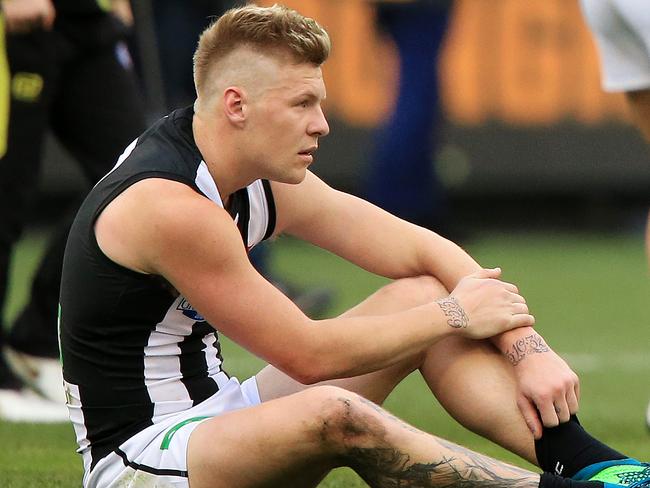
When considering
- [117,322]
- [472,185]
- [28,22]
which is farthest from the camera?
[472,185]

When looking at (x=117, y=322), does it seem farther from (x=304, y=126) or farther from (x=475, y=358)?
(x=475, y=358)

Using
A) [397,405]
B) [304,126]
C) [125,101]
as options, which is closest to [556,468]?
[304,126]

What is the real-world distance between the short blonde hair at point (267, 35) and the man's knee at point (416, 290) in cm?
70

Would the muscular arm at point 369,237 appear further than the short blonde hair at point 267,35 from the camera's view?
Yes

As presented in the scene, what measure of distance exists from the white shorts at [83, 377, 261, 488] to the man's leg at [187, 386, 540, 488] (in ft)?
0.12

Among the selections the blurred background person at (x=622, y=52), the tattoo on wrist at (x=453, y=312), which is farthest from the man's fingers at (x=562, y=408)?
the blurred background person at (x=622, y=52)

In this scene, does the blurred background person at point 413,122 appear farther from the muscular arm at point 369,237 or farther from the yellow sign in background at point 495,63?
the muscular arm at point 369,237


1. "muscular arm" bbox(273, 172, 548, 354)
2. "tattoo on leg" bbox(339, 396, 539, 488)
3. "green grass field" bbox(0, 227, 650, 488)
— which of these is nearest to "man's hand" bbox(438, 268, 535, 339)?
"muscular arm" bbox(273, 172, 548, 354)

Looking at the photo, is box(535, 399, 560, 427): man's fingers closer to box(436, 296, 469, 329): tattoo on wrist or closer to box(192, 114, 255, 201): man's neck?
box(436, 296, 469, 329): tattoo on wrist

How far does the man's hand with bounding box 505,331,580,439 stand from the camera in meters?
3.80

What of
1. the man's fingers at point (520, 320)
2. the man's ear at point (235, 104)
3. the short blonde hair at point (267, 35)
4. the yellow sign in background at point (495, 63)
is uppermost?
the short blonde hair at point (267, 35)

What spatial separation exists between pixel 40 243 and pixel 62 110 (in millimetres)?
5294

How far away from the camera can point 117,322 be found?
365 cm

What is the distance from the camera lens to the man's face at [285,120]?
3691 millimetres
